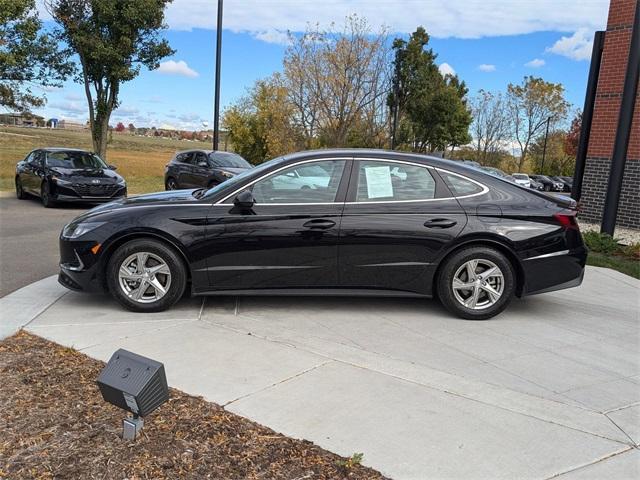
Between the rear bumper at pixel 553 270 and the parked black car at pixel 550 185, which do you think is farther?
the parked black car at pixel 550 185

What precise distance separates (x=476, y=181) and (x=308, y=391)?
2769 millimetres

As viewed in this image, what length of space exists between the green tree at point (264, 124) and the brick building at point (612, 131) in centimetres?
1754

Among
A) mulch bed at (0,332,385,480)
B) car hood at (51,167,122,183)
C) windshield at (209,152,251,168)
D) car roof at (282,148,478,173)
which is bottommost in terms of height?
mulch bed at (0,332,385,480)

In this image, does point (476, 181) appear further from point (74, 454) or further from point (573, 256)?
point (74, 454)

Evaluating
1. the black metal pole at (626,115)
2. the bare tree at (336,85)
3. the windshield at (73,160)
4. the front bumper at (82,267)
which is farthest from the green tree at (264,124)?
the front bumper at (82,267)

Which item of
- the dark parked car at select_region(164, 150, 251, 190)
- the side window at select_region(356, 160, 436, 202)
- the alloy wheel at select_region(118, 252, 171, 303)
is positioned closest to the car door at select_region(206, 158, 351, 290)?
the side window at select_region(356, 160, 436, 202)

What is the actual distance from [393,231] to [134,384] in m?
3.01

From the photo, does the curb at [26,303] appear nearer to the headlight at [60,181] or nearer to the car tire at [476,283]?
the car tire at [476,283]

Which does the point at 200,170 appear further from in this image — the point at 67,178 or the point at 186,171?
the point at 67,178

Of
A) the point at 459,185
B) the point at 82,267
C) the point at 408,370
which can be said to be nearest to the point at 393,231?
the point at 459,185

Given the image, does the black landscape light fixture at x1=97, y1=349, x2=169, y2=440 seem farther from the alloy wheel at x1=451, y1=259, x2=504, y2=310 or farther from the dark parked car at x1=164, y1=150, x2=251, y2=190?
the dark parked car at x1=164, y1=150, x2=251, y2=190

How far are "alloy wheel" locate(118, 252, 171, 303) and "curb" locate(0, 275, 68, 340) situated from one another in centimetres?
84

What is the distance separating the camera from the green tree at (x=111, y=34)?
59.0 feet

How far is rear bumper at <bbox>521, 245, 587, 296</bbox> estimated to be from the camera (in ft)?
17.0
